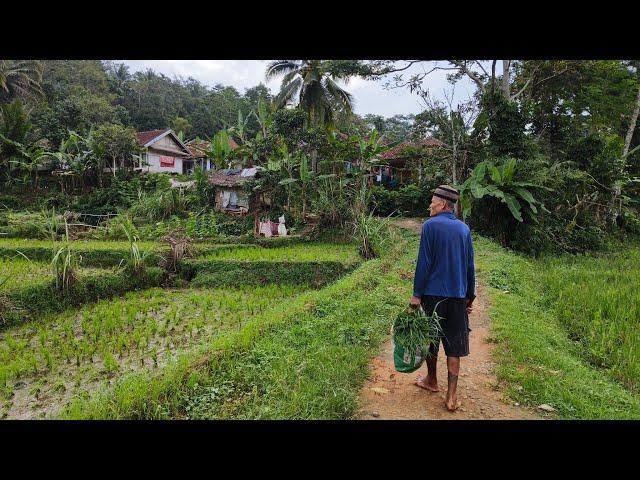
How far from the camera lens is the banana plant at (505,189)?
10.3 meters

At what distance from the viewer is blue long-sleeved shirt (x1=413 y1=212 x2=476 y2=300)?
3105 mm

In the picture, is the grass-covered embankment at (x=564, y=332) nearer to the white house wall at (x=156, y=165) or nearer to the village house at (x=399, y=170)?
the village house at (x=399, y=170)

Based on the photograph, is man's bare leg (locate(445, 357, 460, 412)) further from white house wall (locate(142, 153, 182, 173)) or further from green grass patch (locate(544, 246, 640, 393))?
white house wall (locate(142, 153, 182, 173))

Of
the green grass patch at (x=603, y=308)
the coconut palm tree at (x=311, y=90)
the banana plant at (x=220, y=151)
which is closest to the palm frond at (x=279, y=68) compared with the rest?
the coconut palm tree at (x=311, y=90)

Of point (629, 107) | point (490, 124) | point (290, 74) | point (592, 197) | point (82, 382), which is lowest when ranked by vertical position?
point (82, 382)

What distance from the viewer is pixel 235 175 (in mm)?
15484

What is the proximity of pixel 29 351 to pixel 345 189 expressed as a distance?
9154 millimetres

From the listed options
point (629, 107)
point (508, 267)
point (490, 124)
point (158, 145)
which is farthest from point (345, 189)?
point (158, 145)

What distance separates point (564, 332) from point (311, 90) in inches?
548

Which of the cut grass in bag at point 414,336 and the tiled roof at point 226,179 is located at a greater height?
the tiled roof at point 226,179

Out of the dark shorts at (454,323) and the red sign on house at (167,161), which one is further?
the red sign on house at (167,161)

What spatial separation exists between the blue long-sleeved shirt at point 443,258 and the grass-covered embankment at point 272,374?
1.01 m

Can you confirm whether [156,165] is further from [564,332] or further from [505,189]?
[564,332]
